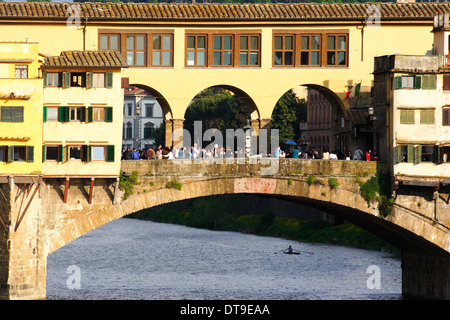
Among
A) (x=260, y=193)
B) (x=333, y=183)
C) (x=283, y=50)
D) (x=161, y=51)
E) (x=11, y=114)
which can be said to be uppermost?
(x=283, y=50)

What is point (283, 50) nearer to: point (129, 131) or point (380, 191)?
point (380, 191)

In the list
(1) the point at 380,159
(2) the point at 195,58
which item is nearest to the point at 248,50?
(2) the point at 195,58

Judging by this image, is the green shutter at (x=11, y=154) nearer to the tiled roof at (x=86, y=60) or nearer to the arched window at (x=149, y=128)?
the tiled roof at (x=86, y=60)

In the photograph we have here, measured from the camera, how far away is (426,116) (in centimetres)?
4875

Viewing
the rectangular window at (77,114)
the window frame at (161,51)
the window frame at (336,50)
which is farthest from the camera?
the window frame at (336,50)

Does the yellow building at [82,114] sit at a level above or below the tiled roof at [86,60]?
below

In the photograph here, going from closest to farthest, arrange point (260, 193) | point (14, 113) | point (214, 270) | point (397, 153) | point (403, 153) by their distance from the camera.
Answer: point (14, 113)
point (397, 153)
point (403, 153)
point (260, 193)
point (214, 270)

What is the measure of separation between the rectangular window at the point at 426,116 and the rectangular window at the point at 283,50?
24.3 ft

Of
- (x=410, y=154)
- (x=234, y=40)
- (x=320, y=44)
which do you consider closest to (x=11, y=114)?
(x=234, y=40)

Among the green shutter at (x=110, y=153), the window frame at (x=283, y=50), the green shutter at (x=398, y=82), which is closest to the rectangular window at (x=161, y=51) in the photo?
the window frame at (x=283, y=50)

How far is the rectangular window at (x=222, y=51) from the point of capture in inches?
2044

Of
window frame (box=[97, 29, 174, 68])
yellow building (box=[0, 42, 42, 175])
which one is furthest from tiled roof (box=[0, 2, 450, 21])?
yellow building (box=[0, 42, 42, 175])

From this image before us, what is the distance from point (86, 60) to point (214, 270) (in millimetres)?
Result: 23698
